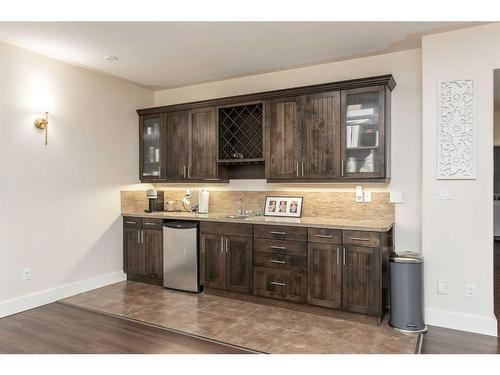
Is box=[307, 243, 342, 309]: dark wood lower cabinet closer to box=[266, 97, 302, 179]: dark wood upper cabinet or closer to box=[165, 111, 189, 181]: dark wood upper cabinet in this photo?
box=[266, 97, 302, 179]: dark wood upper cabinet

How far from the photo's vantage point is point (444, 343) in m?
2.95

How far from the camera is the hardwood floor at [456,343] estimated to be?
2.80 m

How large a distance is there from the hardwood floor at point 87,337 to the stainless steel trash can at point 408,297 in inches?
58.5

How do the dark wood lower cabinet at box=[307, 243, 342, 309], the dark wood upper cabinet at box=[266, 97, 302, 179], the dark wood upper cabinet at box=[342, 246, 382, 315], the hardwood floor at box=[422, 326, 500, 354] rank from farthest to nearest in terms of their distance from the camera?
the dark wood upper cabinet at box=[266, 97, 302, 179]
the dark wood lower cabinet at box=[307, 243, 342, 309]
the dark wood upper cabinet at box=[342, 246, 382, 315]
the hardwood floor at box=[422, 326, 500, 354]

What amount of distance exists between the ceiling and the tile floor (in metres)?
2.69

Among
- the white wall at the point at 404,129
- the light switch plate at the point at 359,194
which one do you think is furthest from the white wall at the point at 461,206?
the light switch plate at the point at 359,194

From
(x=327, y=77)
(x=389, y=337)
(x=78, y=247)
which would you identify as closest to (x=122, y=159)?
(x=78, y=247)

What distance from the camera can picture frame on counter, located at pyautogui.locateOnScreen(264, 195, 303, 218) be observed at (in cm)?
428

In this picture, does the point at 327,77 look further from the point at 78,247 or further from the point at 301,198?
the point at 78,247

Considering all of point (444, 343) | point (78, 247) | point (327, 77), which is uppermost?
point (327, 77)

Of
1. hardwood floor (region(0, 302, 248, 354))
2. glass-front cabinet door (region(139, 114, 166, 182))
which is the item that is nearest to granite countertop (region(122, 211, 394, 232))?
glass-front cabinet door (region(139, 114, 166, 182))

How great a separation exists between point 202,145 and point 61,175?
170 cm

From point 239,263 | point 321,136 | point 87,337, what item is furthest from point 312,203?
point 87,337
